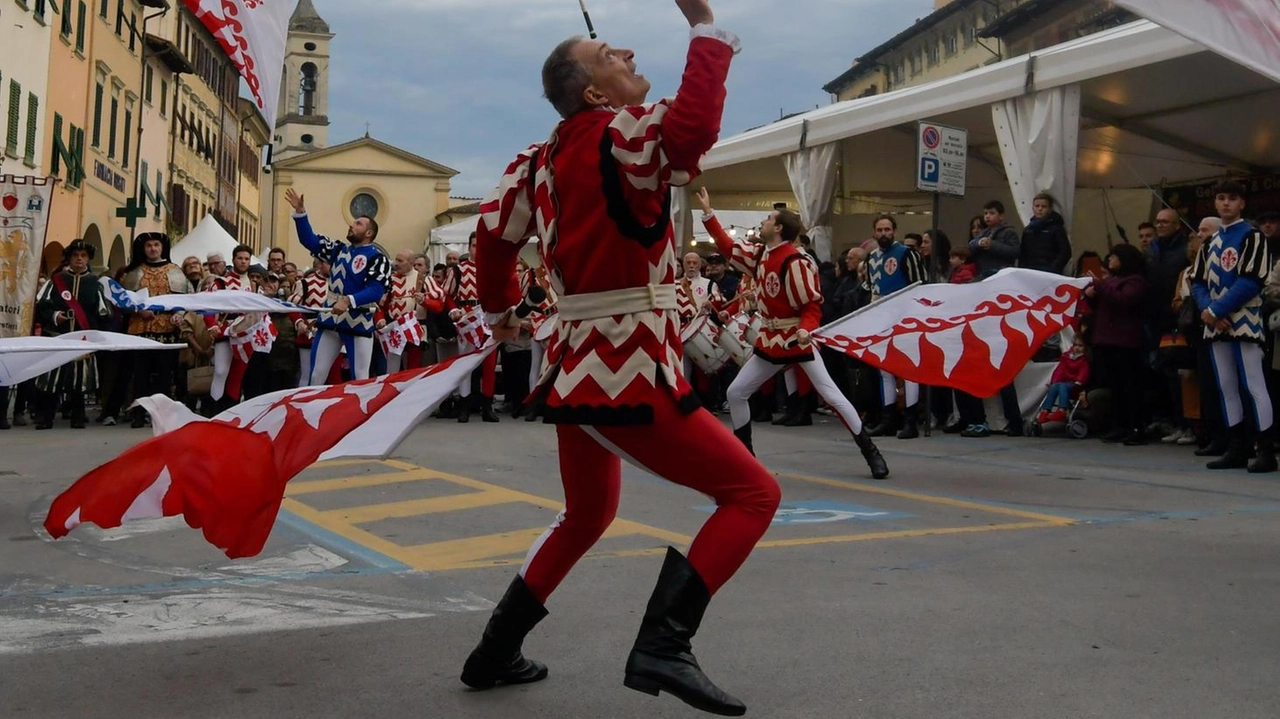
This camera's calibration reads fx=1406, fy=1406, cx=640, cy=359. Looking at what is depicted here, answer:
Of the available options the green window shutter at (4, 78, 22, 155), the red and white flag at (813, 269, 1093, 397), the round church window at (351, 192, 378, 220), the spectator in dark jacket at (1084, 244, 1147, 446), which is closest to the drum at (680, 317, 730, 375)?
the spectator in dark jacket at (1084, 244, 1147, 446)

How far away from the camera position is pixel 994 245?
44.7ft

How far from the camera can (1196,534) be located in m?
7.02

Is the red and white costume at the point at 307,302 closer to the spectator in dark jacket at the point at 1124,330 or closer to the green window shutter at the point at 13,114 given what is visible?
the spectator in dark jacket at the point at 1124,330

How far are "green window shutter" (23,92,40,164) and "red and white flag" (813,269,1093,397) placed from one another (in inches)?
1178

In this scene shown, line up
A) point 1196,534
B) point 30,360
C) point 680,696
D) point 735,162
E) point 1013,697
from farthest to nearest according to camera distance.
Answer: point 735,162 → point 30,360 → point 1196,534 → point 1013,697 → point 680,696

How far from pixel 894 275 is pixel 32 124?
93.1ft

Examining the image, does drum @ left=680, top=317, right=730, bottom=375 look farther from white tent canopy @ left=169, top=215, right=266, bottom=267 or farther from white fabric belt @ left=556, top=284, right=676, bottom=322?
white tent canopy @ left=169, top=215, right=266, bottom=267

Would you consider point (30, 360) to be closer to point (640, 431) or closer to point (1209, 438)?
point (640, 431)

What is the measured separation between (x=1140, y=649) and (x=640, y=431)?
1.91m

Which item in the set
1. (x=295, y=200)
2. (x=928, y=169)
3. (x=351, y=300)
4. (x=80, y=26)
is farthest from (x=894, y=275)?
(x=80, y=26)

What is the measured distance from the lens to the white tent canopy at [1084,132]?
43.7ft

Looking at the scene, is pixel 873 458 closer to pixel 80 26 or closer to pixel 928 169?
pixel 928 169

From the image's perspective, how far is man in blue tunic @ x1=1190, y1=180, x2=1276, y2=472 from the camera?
33.3 feet

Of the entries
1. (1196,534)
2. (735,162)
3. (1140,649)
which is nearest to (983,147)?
(735,162)
